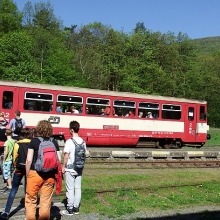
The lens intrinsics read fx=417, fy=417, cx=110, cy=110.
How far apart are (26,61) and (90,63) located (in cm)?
1287

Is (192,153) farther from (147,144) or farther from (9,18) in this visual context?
(9,18)

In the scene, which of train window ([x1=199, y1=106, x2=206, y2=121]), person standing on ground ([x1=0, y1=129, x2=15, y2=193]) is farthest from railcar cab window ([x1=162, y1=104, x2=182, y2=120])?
person standing on ground ([x1=0, y1=129, x2=15, y2=193])

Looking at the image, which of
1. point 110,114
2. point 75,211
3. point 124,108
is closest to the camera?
point 75,211

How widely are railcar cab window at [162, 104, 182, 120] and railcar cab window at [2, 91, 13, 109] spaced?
8.56m

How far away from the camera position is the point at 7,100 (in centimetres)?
1786

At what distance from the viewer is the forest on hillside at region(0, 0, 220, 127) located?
44094 mm

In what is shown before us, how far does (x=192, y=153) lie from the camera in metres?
19.5

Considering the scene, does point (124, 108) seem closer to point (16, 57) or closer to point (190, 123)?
point (190, 123)

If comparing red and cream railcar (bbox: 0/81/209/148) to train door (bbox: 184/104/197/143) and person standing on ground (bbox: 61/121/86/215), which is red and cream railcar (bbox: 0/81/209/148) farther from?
person standing on ground (bbox: 61/121/86/215)

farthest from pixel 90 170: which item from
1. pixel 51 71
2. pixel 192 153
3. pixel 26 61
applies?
pixel 51 71

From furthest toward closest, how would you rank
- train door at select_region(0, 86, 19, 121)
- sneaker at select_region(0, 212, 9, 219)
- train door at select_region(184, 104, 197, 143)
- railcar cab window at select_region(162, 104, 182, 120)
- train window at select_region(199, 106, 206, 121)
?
1. train window at select_region(199, 106, 206, 121)
2. train door at select_region(184, 104, 197, 143)
3. railcar cab window at select_region(162, 104, 182, 120)
4. train door at select_region(0, 86, 19, 121)
5. sneaker at select_region(0, 212, 9, 219)

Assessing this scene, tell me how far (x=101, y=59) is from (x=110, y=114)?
35.9 m

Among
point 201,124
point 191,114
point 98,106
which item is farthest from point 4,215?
point 201,124

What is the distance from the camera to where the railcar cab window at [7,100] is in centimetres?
1775
